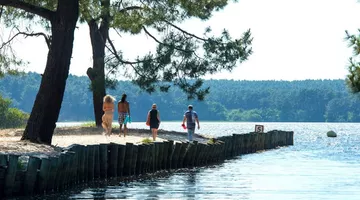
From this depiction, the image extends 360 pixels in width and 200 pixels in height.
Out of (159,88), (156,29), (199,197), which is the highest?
(156,29)

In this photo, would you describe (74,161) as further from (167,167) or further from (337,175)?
(337,175)

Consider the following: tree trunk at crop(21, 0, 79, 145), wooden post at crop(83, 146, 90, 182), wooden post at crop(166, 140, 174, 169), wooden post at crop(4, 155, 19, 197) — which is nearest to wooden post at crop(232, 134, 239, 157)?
wooden post at crop(166, 140, 174, 169)

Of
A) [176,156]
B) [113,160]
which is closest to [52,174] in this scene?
[113,160]

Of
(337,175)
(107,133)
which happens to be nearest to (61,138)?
(107,133)

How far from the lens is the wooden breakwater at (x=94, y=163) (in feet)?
82.2

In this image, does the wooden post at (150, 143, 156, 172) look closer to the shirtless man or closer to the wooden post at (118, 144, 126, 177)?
the wooden post at (118, 144, 126, 177)

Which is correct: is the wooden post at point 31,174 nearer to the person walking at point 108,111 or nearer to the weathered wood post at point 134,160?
the weathered wood post at point 134,160

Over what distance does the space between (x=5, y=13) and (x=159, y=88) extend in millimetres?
10305

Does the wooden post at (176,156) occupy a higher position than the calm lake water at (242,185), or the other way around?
the wooden post at (176,156)

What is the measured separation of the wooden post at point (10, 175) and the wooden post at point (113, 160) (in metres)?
7.30

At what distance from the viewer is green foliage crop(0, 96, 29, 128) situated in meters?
72.2

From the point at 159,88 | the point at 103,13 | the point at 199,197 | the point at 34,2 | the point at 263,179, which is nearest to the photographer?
the point at 199,197

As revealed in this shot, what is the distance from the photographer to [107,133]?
43.7m

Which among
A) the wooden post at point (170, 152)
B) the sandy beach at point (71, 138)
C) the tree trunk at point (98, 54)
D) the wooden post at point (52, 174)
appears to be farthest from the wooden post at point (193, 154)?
the wooden post at point (52, 174)
